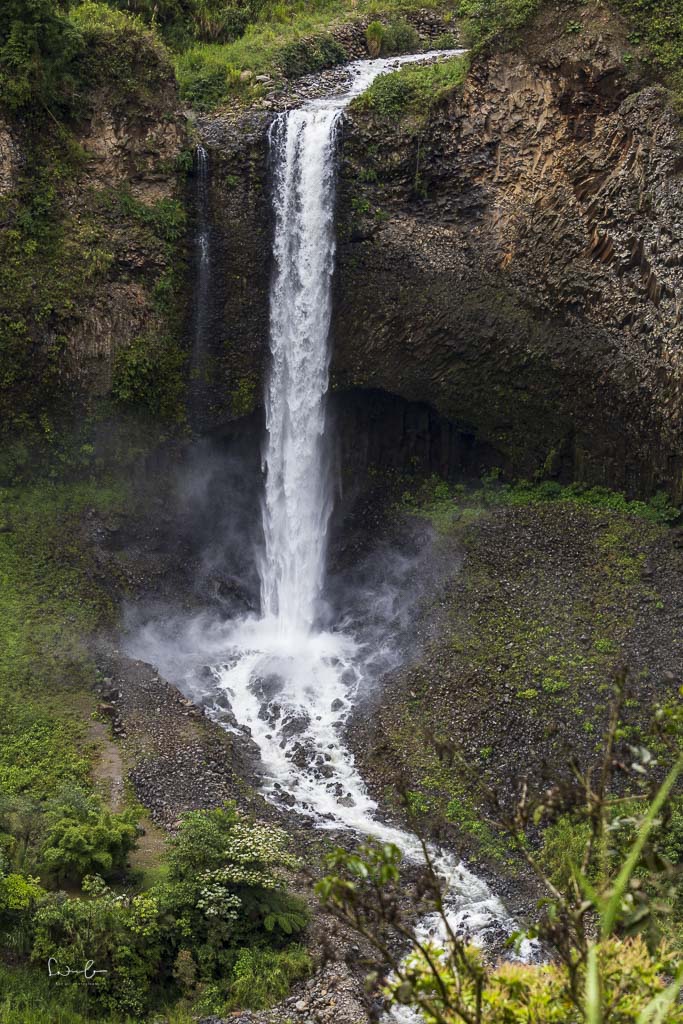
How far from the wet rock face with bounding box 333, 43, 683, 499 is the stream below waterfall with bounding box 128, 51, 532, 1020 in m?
0.64

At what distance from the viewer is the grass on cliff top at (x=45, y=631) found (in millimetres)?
15703

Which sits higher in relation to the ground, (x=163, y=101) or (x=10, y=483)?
(x=163, y=101)

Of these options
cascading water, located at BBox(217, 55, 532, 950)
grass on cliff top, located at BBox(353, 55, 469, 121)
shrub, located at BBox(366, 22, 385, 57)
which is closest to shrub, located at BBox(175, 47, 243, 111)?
cascading water, located at BBox(217, 55, 532, 950)

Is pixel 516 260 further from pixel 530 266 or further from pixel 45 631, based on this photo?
pixel 45 631

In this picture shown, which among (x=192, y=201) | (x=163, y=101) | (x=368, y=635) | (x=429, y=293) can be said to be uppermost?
(x=163, y=101)

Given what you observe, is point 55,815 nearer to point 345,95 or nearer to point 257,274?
point 257,274

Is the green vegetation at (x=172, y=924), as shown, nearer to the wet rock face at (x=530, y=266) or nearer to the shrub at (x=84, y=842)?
the shrub at (x=84, y=842)

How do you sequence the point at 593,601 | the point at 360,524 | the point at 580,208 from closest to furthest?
the point at 593,601 → the point at 580,208 → the point at 360,524

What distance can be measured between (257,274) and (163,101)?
389 centimetres

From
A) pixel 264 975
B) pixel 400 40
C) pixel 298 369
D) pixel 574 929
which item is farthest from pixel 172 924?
pixel 400 40

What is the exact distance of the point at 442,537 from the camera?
21.1m

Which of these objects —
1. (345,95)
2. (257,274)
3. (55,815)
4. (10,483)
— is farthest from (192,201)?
(55,815)

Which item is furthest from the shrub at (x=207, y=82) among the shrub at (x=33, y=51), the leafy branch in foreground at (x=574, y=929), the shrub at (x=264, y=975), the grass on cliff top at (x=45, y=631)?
the leafy branch in foreground at (x=574, y=929)

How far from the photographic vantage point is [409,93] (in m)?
21.5
